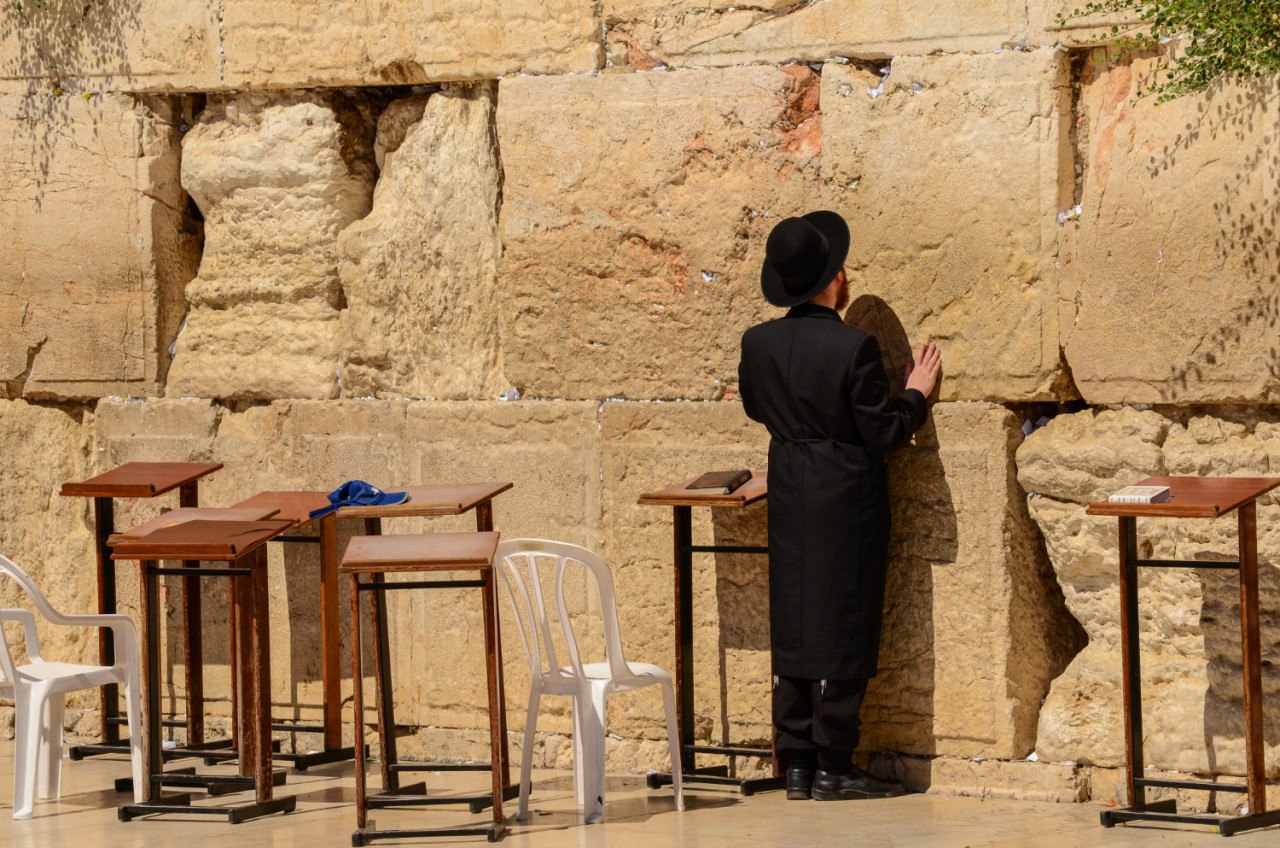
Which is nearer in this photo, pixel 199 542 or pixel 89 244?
pixel 199 542

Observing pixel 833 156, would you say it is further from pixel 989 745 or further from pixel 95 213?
pixel 95 213

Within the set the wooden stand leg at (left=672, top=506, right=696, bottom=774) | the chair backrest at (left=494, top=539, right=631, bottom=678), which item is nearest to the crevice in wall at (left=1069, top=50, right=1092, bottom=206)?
the wooden stand leg at (left=672, top=506, right=696, bottom=774)

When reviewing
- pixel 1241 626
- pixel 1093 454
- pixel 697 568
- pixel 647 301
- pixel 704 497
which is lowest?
pixel 1241 626

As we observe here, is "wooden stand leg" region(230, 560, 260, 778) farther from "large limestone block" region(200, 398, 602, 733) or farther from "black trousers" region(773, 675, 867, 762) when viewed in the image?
"black trousers" region(773, 675, 867, 762)

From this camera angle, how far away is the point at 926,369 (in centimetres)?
528

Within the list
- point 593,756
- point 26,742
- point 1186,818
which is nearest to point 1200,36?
point 1186,818

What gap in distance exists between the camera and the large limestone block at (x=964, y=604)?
Answer: 522 cm

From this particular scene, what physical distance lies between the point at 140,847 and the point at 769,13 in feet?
10.3

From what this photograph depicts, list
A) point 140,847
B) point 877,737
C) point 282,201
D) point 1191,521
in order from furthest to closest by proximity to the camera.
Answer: point 282,201 < point 877,737 < point 1191,521 < point 140,847

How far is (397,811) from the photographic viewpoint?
5160 millimetres

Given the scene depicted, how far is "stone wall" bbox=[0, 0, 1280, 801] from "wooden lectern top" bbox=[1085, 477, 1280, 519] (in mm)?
286

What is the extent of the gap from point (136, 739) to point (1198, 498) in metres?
3.06

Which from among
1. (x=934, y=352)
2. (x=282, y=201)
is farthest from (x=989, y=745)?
(x=282, y=201)

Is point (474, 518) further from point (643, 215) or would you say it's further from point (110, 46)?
point (110, 46)
